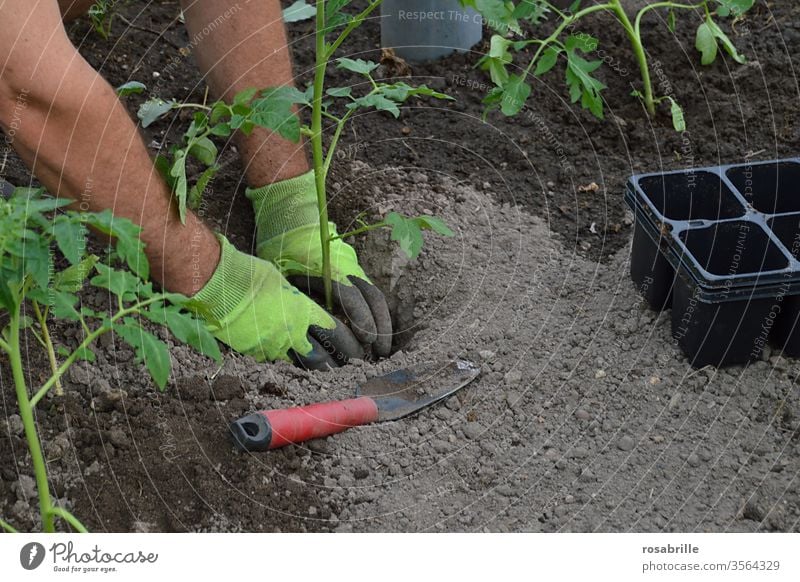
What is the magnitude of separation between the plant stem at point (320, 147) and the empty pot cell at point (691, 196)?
0.70m

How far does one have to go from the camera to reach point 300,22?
3240mm

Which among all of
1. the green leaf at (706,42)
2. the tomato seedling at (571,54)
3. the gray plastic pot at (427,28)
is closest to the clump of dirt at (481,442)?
the tomato seedling at (571,54)

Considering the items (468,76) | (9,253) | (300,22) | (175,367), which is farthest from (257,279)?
(300,22)

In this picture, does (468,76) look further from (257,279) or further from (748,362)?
(748,362)

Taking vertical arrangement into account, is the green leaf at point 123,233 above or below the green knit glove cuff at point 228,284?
above

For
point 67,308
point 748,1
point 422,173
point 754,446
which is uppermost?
point 67,308

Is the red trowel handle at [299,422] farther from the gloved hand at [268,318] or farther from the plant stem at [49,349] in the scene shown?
the plant stem at [49,349]

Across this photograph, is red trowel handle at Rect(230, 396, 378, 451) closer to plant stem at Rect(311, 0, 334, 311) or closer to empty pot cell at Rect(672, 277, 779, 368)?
plant stem at Rect(311, 0, 334, 311)

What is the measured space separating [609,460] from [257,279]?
0.88 metres

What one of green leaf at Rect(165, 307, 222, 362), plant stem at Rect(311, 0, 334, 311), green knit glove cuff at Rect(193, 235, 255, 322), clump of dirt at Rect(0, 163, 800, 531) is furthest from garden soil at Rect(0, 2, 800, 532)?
green leaf at Rect(165, 307, 222, 362)

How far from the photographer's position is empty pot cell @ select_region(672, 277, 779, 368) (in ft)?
6.54

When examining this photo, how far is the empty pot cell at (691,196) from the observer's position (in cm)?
221

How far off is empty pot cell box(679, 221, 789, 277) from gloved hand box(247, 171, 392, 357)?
0.72 meters

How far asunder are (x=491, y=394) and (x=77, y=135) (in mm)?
977
